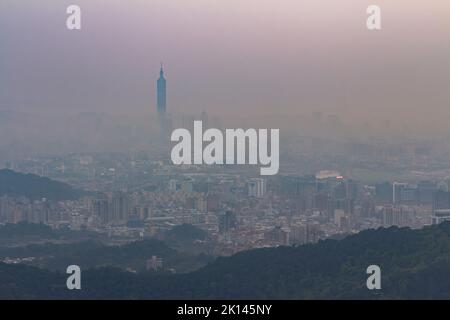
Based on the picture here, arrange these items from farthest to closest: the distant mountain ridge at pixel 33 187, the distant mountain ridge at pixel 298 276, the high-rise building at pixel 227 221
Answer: the distant mountain ridge at pixel 33 187, the high-rise building at pixel 227 221, the distant mountain ridge at pixel 298 276

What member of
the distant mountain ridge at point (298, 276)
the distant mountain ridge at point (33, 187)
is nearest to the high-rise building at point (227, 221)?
the distant mountain ridge at point (298, 276)

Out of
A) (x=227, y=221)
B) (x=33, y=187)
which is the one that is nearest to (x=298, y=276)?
(x=227, y=221)

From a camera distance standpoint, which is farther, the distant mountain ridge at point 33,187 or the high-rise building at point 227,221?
the distant mountain ridge at point 33,187

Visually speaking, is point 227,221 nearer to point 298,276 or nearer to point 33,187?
point 298,276

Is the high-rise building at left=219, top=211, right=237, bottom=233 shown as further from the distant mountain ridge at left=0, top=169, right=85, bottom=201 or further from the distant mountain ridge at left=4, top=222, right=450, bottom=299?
the distant mountain ridge at left=0, top=169, right=85, bottom=201

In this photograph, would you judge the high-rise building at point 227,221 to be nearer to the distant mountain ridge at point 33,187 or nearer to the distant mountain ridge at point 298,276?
the distant mountain ridge at point 298,276

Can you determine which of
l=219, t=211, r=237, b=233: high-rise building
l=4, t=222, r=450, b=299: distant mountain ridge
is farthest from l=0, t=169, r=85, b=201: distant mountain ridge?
l=219, t=211, r=237, b=233: high-rise building

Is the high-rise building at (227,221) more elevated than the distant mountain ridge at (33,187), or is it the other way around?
the distant mountain ridge at (33,187)
